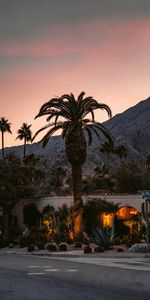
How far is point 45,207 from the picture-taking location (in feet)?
180

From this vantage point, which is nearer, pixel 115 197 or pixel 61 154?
pixel 115 197

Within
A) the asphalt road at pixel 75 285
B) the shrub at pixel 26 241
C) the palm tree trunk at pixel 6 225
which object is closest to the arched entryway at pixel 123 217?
the shrub at pixel 26 241

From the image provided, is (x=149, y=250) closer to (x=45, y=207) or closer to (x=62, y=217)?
(x=62, y=217)

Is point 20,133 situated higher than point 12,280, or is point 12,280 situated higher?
point 20,133

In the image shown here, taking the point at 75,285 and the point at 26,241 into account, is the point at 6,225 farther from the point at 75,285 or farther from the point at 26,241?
the point at 75,285

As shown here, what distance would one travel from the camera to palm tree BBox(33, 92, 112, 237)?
4303 cm

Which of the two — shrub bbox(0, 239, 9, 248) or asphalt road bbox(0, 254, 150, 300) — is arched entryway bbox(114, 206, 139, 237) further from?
asphalt road bbox(0, 254, 150, 300)

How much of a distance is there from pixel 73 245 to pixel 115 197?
39.3 feet

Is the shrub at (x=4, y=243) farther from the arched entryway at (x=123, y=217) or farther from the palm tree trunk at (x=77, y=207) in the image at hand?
the arched entryway at (x=123, y=217)

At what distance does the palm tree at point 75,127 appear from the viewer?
43.0m

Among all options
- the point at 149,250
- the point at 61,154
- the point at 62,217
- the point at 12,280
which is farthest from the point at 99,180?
the point at 61,154

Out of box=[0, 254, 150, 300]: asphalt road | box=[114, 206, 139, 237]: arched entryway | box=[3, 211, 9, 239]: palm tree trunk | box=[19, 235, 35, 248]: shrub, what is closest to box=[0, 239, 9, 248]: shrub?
box=[19, 235, 35, 248]: shrub

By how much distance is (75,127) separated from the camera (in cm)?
4322

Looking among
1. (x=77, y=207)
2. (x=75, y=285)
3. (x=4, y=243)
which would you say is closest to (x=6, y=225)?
(x=4, y=243)
